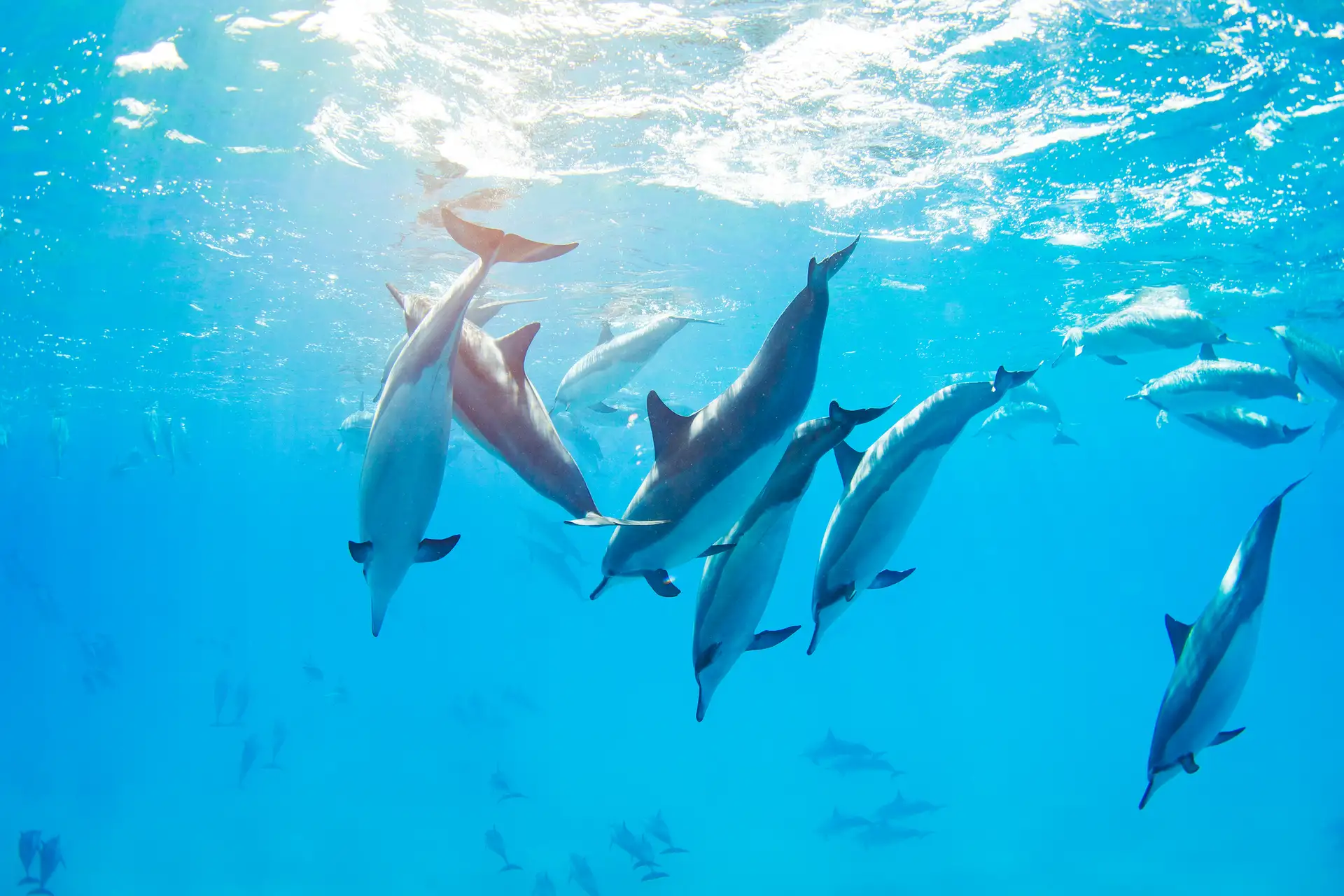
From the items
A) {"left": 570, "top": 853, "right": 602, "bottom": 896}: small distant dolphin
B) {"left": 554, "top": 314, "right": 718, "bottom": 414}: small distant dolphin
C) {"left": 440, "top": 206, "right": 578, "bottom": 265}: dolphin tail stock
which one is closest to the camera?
{"left": 440, "top": 206, "right": 578, "bottom": 265}: dolphin tail stock

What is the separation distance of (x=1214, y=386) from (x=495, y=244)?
7.88m

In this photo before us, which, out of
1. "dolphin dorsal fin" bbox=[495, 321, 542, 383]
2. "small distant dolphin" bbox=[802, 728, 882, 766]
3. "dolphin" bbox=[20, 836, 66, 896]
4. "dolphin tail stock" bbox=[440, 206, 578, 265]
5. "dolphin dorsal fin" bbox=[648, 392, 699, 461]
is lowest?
"small distant dolphin" bbox=[802, 728, 882, 766]

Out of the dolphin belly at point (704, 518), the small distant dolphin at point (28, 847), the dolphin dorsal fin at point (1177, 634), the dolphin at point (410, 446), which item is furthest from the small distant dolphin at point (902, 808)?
the dolphin at point (410, 446)

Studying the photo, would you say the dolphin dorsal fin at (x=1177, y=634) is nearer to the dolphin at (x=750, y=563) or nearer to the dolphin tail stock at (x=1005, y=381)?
the dolphin tail stock at (x=1005, y=381)

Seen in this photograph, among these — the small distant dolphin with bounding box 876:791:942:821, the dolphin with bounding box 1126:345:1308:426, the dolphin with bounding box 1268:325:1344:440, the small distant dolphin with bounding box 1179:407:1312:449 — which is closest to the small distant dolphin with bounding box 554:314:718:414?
the dolphin with bounding box 1126:345:1308:426

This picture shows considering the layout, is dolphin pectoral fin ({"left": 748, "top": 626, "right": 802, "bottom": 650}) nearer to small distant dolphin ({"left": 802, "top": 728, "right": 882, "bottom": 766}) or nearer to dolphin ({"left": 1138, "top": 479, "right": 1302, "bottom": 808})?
dolphin ({"left": 1138, "top": 479, "right": 1302, "bottom": 808})

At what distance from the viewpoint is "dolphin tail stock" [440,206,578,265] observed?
2.61 m

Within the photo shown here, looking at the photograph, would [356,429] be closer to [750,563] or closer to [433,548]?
[433,548]

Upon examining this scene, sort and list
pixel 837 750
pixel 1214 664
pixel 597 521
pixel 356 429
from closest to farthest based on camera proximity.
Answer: pixel 597 521 < pixel 1214 664 < pixel 356 429 < pixel 837 750

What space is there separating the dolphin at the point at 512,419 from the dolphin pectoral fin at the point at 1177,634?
3296mm

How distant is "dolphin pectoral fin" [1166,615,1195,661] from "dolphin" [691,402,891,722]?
2.34 metres

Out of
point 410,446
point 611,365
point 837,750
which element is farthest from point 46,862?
point 837,750

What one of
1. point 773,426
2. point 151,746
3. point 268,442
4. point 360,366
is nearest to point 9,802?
point 151,746

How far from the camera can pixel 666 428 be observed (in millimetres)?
2338
